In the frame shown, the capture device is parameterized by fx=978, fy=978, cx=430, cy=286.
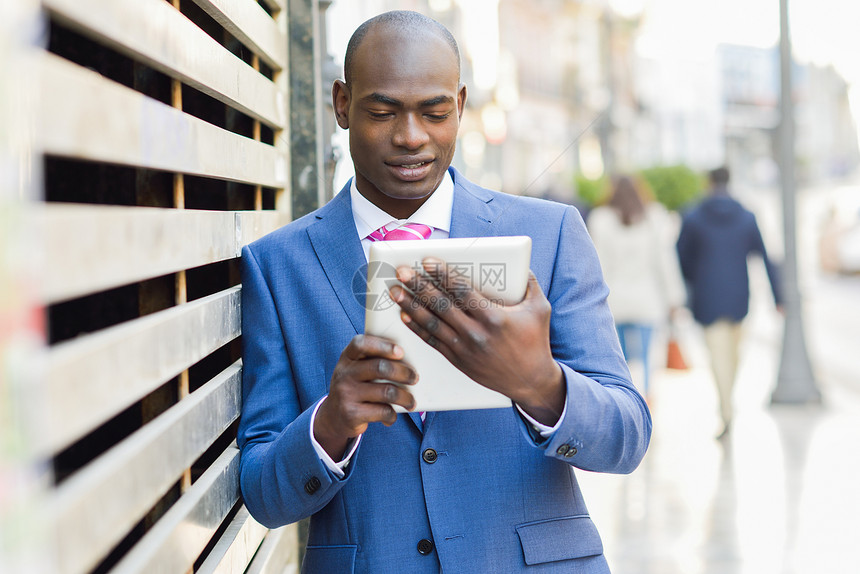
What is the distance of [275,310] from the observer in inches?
75.3

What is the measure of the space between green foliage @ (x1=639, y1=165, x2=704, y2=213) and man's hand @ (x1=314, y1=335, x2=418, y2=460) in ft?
81.4

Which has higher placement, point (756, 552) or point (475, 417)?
point (475, 417)

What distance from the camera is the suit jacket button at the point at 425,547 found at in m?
1.76

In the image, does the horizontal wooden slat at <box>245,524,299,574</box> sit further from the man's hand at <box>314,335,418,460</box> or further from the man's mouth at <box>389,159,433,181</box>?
the man's mouth at <box>389,159,433,181</box>

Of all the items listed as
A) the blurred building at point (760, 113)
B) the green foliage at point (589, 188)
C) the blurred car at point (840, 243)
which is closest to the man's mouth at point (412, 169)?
the green foliage at point (589, 188)

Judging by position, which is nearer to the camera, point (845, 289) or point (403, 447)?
point (403, 447)

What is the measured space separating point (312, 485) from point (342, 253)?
1.55ft

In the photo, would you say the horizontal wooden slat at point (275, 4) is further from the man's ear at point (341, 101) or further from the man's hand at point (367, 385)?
the man's hand at point (367, 385)

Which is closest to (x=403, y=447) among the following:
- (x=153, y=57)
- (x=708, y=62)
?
(x=153, y=57)

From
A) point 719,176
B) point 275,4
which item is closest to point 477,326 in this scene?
point 275,4

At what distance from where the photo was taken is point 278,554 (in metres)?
2.62

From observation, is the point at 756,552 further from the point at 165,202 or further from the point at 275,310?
the point at 165,202

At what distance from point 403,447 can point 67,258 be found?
0.93m

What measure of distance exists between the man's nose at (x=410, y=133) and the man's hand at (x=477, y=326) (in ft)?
1.46
